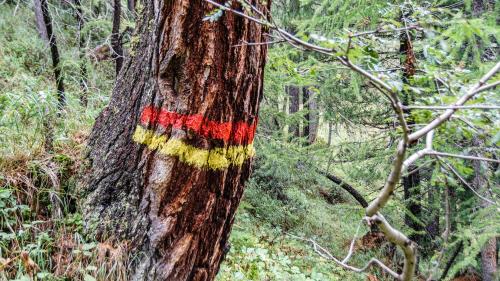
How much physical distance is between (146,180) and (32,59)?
6279 mm

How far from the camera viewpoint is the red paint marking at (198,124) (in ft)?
6.71

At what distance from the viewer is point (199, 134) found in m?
2.07

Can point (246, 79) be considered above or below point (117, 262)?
above

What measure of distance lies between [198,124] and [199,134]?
0.06 m

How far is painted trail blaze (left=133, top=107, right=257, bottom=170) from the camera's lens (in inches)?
80.8

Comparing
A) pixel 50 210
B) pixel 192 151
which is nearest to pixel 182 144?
pixel 192 151

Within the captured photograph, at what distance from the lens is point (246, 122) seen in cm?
220

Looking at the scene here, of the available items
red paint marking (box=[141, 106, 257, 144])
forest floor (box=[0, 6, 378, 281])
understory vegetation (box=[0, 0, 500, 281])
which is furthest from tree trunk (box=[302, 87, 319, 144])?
red paint marking (box=[141, 106, 257, 144])

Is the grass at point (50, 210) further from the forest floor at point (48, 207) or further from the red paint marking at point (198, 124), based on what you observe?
the red paint marking at point (198, 124)

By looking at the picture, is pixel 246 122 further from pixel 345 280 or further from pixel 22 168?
pixel 345 280

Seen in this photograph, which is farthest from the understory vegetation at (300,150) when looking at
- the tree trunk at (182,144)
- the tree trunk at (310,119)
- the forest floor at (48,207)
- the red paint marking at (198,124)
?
the tree trunk at (310,119)

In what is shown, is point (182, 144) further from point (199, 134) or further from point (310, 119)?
point (310, 119)

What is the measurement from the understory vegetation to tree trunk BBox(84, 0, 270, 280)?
0.19 metres

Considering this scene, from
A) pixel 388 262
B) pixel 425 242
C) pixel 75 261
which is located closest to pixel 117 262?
pixel 75 261
